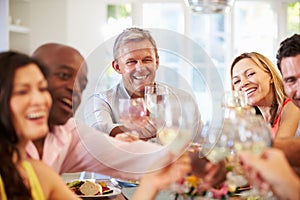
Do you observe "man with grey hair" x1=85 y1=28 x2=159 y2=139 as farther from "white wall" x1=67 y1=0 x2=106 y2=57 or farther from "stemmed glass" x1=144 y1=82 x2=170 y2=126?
"white wall" x1=67 y1=0 x2=106 y2=57

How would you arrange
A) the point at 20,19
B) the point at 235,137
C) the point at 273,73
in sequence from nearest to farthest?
the point at 235,137 → the point at 273,73 → the point at 20,19

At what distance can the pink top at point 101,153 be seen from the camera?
113 cm

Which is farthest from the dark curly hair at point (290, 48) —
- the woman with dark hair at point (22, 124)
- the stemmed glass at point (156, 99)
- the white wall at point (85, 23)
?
the white wall at point (85, 23)

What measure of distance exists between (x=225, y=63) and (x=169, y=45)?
2.66 metres

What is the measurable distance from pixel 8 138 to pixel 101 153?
244 mm

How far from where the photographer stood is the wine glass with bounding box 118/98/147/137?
1.19 meters

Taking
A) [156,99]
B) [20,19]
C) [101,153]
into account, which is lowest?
[101,153]

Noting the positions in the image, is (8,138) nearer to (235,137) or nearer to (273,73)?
(235,137)

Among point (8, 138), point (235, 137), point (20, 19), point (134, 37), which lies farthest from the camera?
point (20, 19)

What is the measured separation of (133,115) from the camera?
119 centimetres

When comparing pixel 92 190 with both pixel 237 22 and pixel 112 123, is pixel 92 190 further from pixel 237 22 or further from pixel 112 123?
pixel 237 22

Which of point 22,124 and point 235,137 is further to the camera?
point 235,137

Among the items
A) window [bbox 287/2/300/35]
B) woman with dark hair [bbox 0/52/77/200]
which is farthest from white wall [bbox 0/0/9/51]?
window [bbox 287/2/300/35]

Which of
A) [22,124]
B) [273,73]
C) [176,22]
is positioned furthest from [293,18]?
[22,124]
